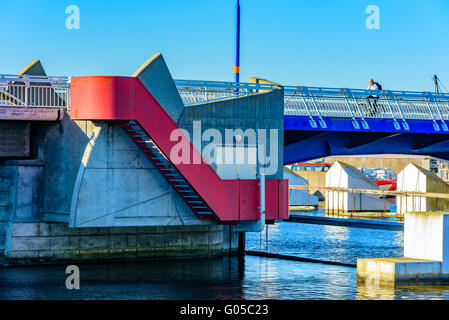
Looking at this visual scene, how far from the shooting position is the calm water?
1228 inches

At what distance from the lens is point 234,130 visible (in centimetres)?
4050

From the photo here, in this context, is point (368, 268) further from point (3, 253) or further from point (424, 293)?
point (3, 253)

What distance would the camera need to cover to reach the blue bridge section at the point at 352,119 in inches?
1718

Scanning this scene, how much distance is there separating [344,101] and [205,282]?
52.7ft

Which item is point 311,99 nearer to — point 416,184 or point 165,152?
point 165,152

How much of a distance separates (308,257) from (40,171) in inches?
628

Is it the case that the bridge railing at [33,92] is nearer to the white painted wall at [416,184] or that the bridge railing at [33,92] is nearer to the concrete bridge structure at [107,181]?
the concrete bridge structure at [107,181]

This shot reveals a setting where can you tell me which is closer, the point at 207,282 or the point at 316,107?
the point at 207,282

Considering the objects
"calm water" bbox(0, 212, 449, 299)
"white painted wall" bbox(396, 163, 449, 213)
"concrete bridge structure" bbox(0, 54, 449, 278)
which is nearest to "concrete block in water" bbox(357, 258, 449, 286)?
"calm water" bbox(0, 212, 449, 299)

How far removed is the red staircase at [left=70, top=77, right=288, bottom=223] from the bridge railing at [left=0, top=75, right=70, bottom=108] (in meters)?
2.52

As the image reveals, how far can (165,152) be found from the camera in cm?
3678

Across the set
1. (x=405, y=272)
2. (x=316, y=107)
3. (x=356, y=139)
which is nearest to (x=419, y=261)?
(x=405, y=272)
